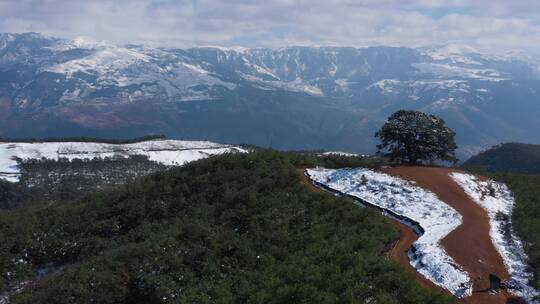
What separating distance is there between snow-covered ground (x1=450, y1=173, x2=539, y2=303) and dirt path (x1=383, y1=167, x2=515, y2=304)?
19.9 inches

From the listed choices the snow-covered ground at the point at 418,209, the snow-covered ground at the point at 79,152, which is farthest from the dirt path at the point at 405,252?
the snow-covered ground at the point at 79,152

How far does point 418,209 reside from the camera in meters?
37.0

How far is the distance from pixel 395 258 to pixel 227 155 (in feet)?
93.0

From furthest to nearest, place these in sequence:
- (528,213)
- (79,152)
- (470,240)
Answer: (79,152) < (528,213) < (470,240)

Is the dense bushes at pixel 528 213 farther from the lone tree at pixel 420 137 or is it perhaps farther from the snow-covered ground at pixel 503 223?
the lone tree at pixel 420 137

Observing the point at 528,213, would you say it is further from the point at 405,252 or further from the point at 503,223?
the point at 405,252

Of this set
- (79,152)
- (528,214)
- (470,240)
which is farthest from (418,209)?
(79,152)

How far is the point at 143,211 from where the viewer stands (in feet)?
139

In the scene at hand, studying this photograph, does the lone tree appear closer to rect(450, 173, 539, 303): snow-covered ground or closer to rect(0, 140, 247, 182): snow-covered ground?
rect(450, 173, 539, 303): snow-covered ground

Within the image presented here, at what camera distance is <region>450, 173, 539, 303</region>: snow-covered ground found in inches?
1014

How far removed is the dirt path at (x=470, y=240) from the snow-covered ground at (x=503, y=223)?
50 cm

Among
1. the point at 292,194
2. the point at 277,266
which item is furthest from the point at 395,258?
the point at 292,194

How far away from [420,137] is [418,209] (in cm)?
1898

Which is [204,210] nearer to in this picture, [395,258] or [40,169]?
[395,258]
